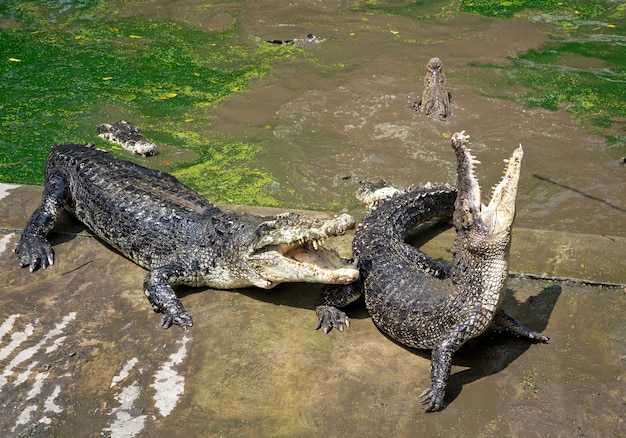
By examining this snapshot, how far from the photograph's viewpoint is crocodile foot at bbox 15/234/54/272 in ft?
16.3

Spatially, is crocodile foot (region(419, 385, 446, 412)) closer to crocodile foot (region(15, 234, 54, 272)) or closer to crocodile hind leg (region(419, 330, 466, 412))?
crocodile hind leg (region(419, 330, 466, 412))

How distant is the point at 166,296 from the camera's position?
4551 millimetres

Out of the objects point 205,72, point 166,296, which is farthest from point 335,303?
point 205,72

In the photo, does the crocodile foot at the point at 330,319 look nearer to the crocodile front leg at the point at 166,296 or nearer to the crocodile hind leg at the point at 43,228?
the crocodile front leg at the point at 166,296

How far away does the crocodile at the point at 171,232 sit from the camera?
4473mm

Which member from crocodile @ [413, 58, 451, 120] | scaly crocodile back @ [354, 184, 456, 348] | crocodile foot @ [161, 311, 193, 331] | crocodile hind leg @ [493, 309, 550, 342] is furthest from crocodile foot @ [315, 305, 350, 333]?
crocodile @ [413, 58, 451, 120]

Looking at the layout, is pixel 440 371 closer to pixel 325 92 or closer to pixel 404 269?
pixel 404 269

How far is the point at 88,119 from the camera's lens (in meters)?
7.83

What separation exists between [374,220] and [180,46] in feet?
18.8

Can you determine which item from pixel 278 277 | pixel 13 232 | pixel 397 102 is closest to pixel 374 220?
pixel 278 277

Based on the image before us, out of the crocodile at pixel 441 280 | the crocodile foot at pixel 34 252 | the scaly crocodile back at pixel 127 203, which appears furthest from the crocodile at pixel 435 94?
the crocodile foot at pixel 34 252

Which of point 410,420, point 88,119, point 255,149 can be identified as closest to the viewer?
point 410,420

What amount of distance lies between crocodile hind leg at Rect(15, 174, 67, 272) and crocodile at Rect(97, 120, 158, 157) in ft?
5.07

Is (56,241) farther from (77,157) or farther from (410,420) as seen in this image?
(410,420)
